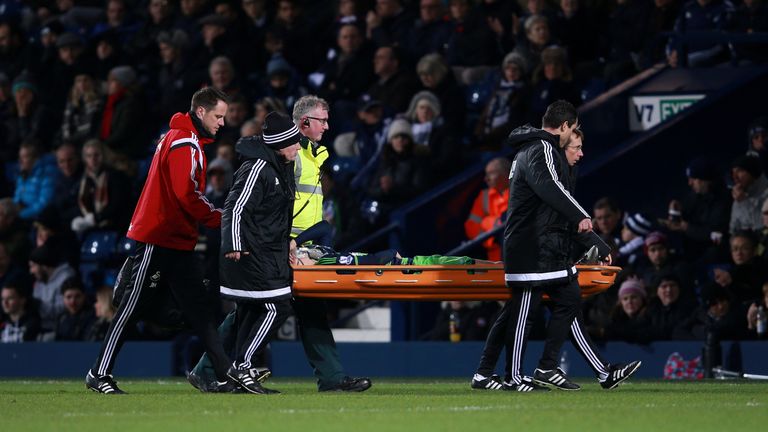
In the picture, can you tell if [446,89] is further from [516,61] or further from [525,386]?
[525,386]

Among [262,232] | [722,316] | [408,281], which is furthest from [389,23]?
[262,232]

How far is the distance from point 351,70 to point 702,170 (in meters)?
5.30

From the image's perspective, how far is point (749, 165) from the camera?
14977 millimetres

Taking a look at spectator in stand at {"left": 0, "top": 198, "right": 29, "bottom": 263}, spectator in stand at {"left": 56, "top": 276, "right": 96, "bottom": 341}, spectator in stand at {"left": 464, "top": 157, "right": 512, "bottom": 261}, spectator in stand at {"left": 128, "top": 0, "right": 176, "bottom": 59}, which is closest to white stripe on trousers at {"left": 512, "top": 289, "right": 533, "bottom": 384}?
spectator in stand at {"left": 464, "top": 157, "right": 512, "bottom": 261}

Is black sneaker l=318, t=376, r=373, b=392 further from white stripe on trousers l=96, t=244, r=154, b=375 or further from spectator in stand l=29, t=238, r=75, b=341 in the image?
spectator in stand l=29, t=238, r=75, b=341

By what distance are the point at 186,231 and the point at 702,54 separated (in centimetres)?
811

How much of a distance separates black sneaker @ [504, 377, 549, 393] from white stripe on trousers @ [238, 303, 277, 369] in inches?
65.6

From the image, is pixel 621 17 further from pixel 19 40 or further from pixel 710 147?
pixel 19 40

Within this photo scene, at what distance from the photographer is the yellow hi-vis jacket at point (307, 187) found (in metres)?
11.3

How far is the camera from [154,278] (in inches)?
427

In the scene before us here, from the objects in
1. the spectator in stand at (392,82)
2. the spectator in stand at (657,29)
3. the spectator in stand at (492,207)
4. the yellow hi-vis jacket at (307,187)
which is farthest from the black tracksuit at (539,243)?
the spectator in stand at (392,82)

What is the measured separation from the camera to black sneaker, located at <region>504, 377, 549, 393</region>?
11047 mm

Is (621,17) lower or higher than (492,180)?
higher

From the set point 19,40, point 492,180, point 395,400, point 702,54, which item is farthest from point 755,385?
point 19,40
